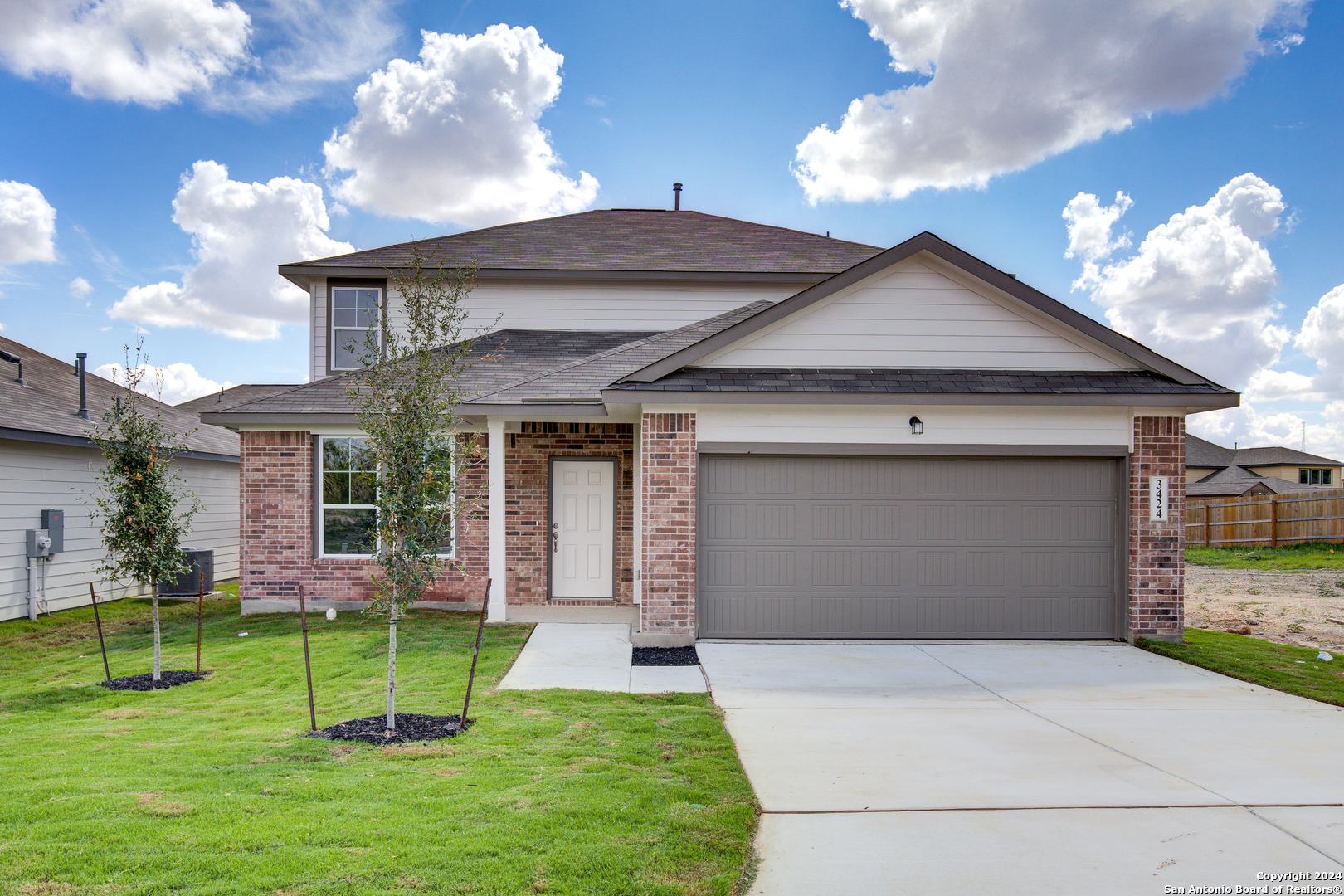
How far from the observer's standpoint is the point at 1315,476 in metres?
46.1

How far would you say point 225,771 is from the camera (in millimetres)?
4934

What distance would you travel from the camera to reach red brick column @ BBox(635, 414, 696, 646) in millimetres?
9383

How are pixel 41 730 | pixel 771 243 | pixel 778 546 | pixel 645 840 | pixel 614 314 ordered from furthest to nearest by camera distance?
pixel 771 243
pixel 614 314
pixel 778 546
pixel 41 730
pixel 645 840

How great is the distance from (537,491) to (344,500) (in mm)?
2861

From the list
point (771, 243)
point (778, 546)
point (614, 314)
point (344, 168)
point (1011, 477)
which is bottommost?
→ point (778, 546)

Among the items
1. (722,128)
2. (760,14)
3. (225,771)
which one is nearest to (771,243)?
(722,128)

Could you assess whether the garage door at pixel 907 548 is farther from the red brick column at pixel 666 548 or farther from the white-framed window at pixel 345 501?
the white-framed window at pixel 345 501

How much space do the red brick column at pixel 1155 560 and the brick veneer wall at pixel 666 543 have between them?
539cm

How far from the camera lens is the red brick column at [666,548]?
9383mm

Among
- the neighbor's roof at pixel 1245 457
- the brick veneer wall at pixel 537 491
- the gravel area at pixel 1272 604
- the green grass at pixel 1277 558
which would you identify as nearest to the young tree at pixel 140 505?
the brick veneer wall at pixel 537 491

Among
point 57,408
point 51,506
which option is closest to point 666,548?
point 51,506

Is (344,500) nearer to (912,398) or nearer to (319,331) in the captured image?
(319,331)

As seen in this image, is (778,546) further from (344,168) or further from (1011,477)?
(344,168)

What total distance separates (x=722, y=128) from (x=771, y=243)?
3005 mm
